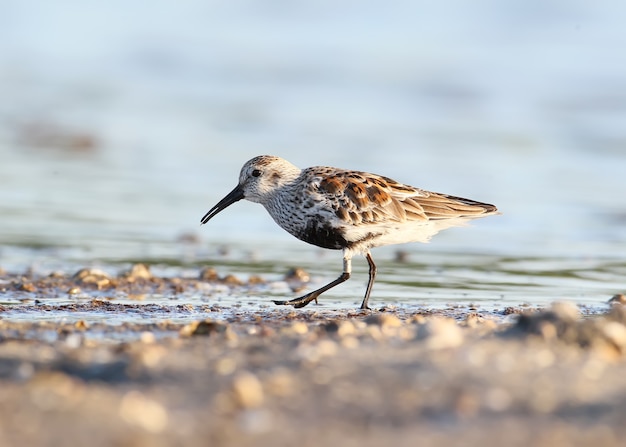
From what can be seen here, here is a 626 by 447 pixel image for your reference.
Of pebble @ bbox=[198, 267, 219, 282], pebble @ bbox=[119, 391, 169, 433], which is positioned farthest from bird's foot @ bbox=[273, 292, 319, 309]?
pebble @ bbox=[119, 391, 169, 433]

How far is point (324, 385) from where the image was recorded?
177 inches

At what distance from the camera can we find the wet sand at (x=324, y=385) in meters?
3.96

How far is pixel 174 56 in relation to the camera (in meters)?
24.0

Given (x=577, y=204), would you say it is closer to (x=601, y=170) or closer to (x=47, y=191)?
(x=601, y=170)

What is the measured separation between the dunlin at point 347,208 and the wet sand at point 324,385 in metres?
2.21

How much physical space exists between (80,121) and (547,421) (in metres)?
15.1

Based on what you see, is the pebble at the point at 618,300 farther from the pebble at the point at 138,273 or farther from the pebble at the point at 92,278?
the pebble at the point at 92,278

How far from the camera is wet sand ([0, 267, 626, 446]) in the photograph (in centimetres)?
396

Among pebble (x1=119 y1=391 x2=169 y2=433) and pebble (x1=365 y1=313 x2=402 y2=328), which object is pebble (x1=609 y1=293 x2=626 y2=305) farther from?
pebble (x1=119 y1=391 x2=169 y2=433)

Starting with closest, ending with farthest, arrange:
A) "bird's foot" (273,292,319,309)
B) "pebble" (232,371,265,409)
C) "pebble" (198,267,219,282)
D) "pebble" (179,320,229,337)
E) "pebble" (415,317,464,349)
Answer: "pebble" (232,371,265,409) → "pebble" (415,317,464,349) → "pebble" (179,320,229,337) → "bird's foot" (273,292,319,309) → "pebble" (198,267,219,282)

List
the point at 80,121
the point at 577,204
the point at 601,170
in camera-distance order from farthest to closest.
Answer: the point at 80,121, the point at 601,170, the point at 577,204

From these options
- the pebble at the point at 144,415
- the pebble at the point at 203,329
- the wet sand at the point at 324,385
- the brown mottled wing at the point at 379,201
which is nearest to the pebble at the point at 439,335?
the wet sand at the point at 324,385

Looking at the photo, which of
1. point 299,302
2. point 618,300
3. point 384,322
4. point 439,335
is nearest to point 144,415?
point 439,335

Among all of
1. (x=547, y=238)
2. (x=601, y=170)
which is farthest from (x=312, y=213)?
(x=601, y=170)
